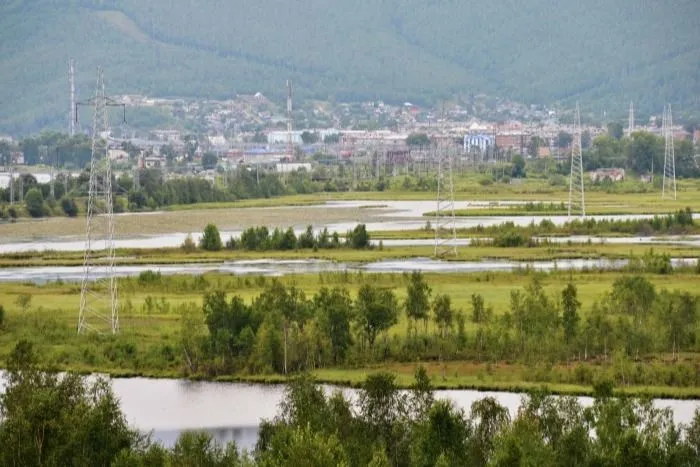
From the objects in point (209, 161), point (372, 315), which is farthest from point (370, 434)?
point (209, 161)

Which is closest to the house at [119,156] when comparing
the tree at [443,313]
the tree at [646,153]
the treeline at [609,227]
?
the tree at [646,153]

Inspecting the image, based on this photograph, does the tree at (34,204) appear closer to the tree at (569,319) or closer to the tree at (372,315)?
the tree at (372,315)

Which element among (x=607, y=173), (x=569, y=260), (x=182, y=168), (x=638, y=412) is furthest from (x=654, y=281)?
(x=182, y=168)

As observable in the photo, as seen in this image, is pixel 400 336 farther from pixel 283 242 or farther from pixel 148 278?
pixel 283 242

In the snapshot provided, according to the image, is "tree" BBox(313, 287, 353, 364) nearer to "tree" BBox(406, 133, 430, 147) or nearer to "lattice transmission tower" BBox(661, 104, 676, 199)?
"lattice transmission tower" BBox(661, 104, 676, 199)

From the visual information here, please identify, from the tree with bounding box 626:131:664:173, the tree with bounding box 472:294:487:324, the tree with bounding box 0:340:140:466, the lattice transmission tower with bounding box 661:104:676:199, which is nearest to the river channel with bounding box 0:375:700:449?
the tree with bounding box 0:340:140:466
